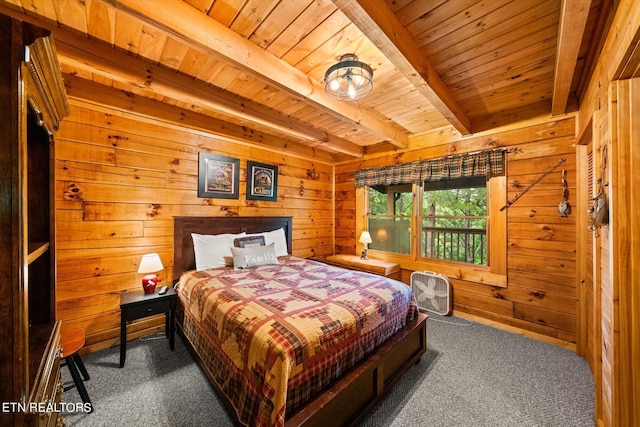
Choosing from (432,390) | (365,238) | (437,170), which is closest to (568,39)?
(437,170)

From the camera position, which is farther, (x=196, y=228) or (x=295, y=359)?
(x=196, y=228)

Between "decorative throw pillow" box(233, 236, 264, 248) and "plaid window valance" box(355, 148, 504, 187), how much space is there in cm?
197

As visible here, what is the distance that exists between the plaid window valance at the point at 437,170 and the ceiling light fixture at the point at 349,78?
5.99ft

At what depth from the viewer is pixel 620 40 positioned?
1.20m

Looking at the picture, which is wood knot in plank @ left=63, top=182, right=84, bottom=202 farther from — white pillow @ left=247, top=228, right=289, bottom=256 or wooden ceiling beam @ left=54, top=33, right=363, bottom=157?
white pillow @ left=247, top=228, right=289, bottom=256

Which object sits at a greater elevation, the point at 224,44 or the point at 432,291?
the point at 224,44

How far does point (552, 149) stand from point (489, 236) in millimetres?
1084

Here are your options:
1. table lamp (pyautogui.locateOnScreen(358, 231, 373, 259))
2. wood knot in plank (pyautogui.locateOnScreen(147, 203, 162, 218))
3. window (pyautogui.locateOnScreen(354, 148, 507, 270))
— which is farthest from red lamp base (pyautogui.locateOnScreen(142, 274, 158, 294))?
window (pyautogui.locateOnScreen(354, 148, 507, 270))

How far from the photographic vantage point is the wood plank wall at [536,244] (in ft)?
7.98

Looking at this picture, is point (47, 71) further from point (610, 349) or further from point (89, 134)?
point (610, 349)

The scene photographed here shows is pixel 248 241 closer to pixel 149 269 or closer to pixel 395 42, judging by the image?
pixel 149 269

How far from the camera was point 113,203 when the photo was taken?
2.42m

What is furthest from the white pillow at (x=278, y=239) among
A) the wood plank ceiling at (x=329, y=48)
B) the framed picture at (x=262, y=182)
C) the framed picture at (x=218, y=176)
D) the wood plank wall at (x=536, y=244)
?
the wood plank wall at (x=536, y=244)

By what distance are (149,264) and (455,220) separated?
3.74m
